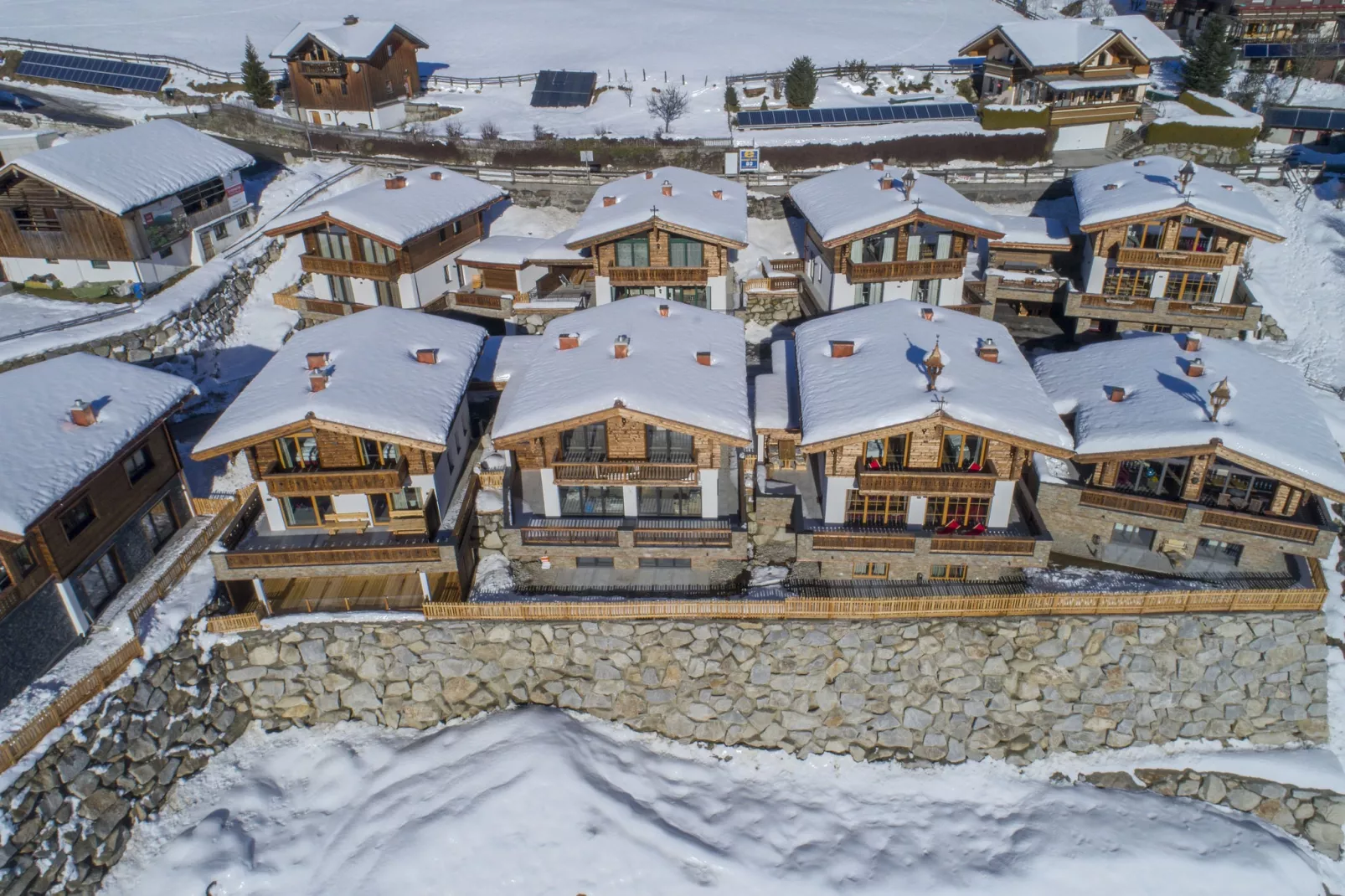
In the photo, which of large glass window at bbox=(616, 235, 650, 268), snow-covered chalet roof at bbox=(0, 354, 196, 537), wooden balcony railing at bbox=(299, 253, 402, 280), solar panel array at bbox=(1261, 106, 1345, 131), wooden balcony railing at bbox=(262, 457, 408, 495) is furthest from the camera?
solar panel array at bbox=(1261, 106, 1345, 131)

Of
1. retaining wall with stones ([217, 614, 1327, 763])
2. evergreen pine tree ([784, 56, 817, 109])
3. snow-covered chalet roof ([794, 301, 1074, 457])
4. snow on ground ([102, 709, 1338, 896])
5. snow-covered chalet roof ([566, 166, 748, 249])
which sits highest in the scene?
evergreen pine tree ([784, 56, 817, 109])

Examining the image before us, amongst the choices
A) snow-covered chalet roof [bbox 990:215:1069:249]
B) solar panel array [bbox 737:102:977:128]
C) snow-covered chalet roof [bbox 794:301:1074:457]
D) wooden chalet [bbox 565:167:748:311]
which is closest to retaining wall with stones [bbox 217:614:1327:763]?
snow-covered chalet roof [bbox 794:301:1074:457]

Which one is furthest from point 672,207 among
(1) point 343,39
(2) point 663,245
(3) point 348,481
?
(1) point 343,39

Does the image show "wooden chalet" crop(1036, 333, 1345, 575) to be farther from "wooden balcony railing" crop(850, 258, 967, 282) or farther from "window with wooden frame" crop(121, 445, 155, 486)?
"window with wooden frame" crop(121, 445, 155, 486)

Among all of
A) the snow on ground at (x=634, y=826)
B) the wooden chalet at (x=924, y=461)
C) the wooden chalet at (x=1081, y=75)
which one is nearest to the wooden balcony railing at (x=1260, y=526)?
the wooden chalet at (x=924, y=461)

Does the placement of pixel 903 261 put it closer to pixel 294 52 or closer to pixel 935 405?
pixel 935 405

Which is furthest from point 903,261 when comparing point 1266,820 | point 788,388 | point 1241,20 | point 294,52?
point 1241,20

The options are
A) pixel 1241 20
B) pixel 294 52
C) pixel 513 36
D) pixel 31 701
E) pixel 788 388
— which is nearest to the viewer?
pixel 31 701

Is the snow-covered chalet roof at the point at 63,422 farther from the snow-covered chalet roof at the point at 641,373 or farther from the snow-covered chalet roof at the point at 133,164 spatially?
the snow-covered chalet roof at the point at 133,164
